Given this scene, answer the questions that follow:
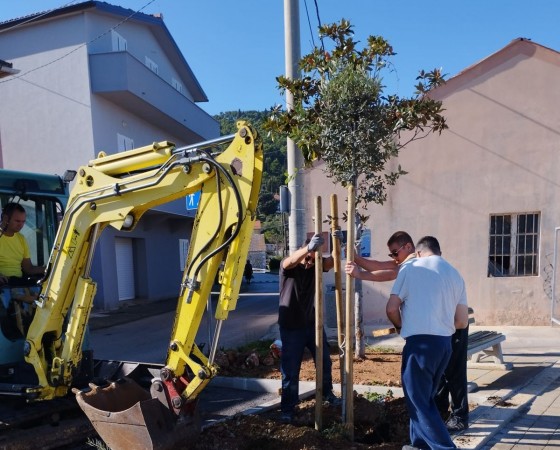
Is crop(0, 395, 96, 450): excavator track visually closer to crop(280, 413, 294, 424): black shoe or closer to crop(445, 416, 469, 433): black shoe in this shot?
crop(280, 413, 294, 424): black shoe

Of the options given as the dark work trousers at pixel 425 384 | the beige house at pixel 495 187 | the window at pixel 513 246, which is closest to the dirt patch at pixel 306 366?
the dark work trousers at pixel 425 384

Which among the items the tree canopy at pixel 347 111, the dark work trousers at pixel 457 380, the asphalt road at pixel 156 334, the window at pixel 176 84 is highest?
the window at pixel 176 84

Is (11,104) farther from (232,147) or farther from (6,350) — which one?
(232,147)

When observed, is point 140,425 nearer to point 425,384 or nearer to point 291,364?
point 291,364

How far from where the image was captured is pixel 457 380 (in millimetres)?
4492

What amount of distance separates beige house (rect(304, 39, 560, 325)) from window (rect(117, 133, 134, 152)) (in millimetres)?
8274

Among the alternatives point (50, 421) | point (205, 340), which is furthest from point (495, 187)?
point (50, 421)

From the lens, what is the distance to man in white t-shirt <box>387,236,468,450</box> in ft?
11.9

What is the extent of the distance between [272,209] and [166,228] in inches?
1554

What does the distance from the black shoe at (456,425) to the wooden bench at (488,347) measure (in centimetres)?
158

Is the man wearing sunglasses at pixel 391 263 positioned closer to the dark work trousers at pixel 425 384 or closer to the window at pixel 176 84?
the dark work trousers at pixel 425 384

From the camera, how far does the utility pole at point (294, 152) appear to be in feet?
20.8

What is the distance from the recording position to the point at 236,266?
3.69 m

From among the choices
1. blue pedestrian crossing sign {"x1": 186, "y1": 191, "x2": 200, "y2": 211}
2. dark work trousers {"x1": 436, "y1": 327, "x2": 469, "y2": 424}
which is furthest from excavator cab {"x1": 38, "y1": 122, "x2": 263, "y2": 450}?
dark work trousers {"x1": 436, "y1": 327, "x2": 469, "y2": 424}
